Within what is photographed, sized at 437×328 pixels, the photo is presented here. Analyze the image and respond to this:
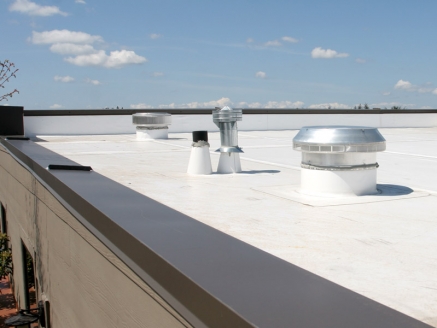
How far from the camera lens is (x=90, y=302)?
4.40m

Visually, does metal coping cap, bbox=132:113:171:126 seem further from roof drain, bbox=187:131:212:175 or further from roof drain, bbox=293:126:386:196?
roof drain, bbox=293:126:386:196

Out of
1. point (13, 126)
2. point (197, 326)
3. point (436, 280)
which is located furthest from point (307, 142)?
point (13, 126)

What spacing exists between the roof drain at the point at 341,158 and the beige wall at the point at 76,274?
286cm

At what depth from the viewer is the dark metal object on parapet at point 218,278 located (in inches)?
66.6

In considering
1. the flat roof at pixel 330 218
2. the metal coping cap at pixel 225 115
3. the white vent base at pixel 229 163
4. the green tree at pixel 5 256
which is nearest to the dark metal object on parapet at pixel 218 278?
the flat roof at pixel 330 218

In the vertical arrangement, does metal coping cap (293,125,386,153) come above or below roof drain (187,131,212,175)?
above

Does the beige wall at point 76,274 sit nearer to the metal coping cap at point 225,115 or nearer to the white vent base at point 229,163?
the white vent base at point 229,163

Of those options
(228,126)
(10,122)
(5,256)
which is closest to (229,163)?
(228,126)

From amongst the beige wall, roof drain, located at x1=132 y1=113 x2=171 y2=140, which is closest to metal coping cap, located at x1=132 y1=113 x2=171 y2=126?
roof drain, located at x1=132 y1=113 x2=171 y2=140

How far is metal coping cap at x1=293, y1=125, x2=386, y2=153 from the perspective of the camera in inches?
230

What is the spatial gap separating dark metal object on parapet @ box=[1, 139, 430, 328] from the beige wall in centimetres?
14

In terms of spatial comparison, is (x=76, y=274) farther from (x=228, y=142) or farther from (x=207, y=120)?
(x=207, y=120)

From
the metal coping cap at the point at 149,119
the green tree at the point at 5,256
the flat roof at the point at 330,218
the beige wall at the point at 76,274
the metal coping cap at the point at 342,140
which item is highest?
the metal coping cap at the point at 149,119

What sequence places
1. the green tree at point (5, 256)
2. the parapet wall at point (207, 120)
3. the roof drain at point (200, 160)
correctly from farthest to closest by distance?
the parapet wall at point (207, 120) < the green tree at point (5, 256) < the roof drain at point (200, 160)
